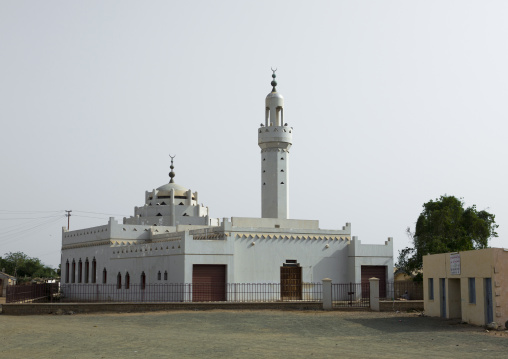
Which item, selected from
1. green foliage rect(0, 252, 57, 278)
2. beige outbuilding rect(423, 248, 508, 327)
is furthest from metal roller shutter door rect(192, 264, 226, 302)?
green foliage rect(0, 252, 57, 278)

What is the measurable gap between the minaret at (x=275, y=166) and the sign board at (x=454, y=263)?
1676 centimetres

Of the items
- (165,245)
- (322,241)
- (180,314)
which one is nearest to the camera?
(180,314)

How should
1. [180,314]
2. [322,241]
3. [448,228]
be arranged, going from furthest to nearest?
1. [448,228]
2. [322,241]
3. [180,314]

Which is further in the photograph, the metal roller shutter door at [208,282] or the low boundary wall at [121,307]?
the metal roller shutter door at [208,282]

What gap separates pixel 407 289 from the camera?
138 ft

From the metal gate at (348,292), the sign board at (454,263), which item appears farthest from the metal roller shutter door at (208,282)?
the sign board at (454,263)

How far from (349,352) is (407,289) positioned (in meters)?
26.6

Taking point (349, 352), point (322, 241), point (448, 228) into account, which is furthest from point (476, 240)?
point (349, 352)

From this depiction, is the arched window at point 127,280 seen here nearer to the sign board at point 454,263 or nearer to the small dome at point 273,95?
the small dome at point 273,95

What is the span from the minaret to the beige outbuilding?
1412 cm

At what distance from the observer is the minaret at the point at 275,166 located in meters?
42.6

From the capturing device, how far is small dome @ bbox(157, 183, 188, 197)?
5075 centimetres

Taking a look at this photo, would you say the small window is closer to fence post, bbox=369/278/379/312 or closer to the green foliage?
fence post, bbox=369/278/379/312

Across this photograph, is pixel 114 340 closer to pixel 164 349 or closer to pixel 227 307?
pixel 164 349
